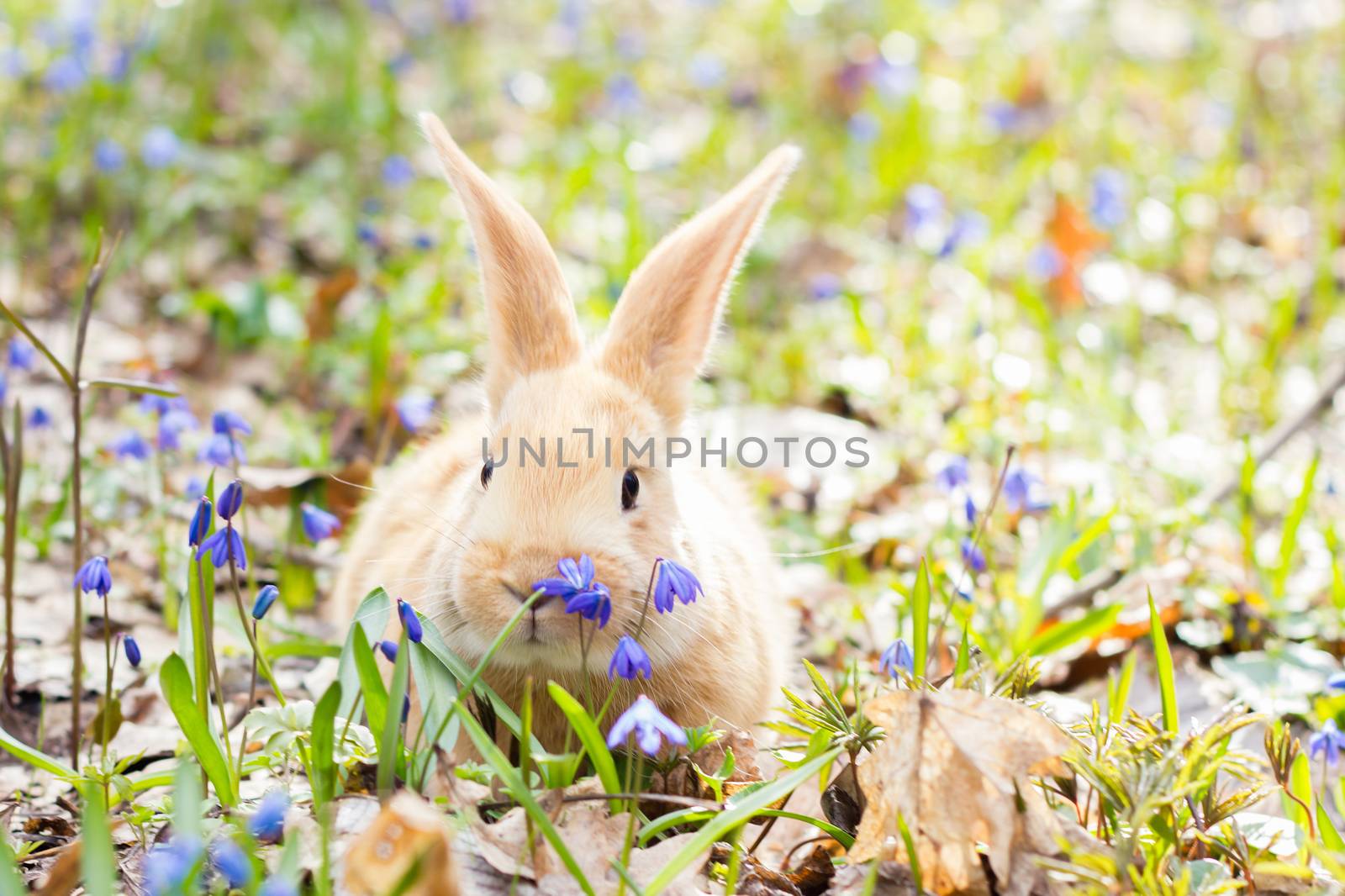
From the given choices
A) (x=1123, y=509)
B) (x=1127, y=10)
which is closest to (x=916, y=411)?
(x=1123, y=509)

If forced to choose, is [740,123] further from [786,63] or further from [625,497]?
[625,497]

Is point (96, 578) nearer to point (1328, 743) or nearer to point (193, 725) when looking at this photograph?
point (193, 725)

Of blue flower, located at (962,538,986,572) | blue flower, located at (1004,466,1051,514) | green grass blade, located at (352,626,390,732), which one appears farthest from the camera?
blue flower, located at (1004,466,1051,514)

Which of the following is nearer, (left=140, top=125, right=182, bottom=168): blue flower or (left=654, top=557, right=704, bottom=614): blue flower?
(left=654, top=557, right=704, bottom=614): blue flower

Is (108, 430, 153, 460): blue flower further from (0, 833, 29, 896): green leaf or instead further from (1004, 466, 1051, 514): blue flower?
(1004, 466, 1051, 514): blue flower

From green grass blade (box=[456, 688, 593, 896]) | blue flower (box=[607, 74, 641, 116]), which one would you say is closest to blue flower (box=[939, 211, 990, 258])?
blue flower (box=[607, 74, 641, 116])

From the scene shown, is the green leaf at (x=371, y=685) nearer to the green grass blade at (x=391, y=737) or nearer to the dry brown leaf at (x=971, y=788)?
the green grass blade at (x=391, y=737)

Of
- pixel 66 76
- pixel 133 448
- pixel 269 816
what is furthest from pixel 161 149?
pixel 269 816
